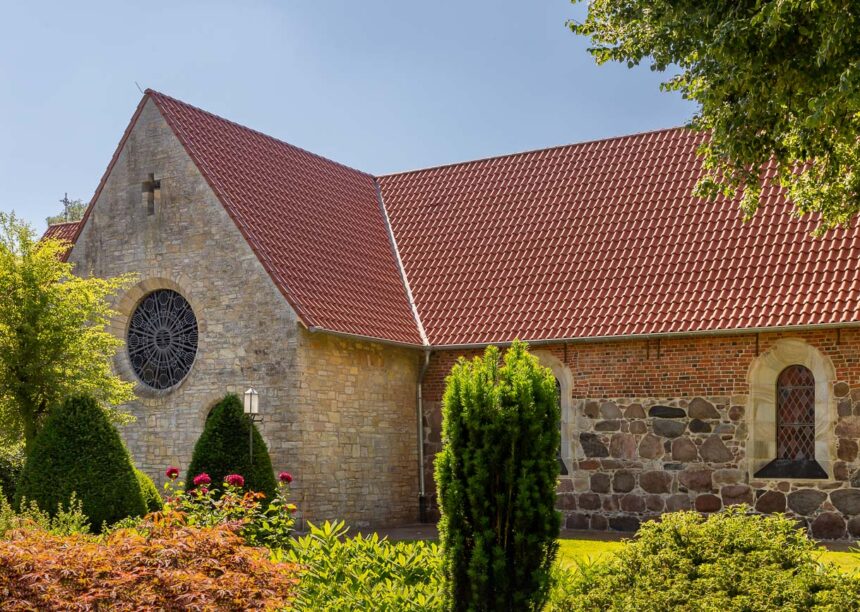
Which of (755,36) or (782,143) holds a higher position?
(755,36)

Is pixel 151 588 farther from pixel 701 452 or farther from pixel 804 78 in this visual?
pixel 701 452

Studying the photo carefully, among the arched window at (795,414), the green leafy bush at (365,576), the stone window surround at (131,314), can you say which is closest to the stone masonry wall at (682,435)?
the arched window at (795,414)

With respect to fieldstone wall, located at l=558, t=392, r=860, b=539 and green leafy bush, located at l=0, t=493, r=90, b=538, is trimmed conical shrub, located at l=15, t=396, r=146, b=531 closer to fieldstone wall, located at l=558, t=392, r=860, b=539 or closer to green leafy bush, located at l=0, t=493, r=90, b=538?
green leafy bush, located at l=0, t=493, r=90, b=538

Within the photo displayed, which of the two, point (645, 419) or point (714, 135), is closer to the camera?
point (714, 135)

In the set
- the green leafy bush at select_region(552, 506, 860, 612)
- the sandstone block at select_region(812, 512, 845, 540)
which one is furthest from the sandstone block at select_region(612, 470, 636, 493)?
the green leafy bush at select_region(552, 506, 860, 612)

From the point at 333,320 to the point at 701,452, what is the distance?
20.6 ft

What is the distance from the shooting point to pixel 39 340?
17.1 m

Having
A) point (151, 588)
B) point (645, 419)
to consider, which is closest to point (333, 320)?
point (645, 419)

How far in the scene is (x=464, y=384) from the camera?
927 centimetres

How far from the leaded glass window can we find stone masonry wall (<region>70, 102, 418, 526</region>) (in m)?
0.20

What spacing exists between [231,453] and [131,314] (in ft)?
17.3

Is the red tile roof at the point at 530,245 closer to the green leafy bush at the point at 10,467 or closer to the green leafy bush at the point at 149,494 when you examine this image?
the green leafy bush at the point at 149,494

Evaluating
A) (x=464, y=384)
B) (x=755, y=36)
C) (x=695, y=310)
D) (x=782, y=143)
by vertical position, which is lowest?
(x=464, y=384)

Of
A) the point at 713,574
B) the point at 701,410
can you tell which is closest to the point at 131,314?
the point at 701,410
